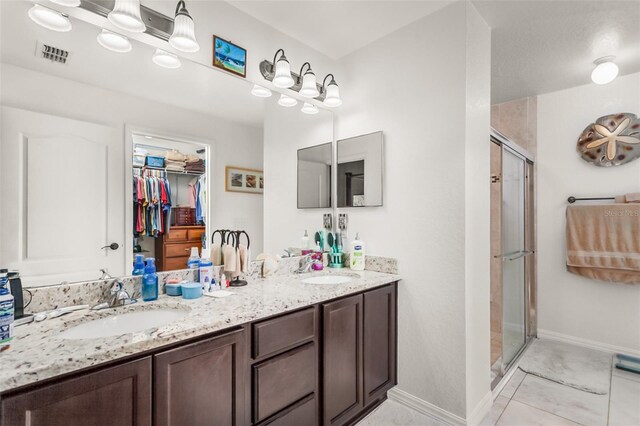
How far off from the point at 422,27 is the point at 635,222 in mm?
2468

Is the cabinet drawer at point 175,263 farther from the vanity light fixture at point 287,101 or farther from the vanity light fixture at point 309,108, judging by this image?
the vanity light fixture at point 309,108

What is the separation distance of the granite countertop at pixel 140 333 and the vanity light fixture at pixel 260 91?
1183 millimetres

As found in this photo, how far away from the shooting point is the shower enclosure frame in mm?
2432

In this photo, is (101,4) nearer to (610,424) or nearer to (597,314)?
(610,424)

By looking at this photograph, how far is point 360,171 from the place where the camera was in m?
2.34

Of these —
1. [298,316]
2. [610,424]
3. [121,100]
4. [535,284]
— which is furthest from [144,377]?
[535,284]

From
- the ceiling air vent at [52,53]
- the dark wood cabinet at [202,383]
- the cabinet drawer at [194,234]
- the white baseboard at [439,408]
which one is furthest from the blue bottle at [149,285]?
the white baseboard at [439,408]

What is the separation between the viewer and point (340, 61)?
2.51m

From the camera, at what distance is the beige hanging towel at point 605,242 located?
2.66 meters

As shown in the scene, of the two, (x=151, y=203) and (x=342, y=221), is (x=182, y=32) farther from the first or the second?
(x=342, y=221)

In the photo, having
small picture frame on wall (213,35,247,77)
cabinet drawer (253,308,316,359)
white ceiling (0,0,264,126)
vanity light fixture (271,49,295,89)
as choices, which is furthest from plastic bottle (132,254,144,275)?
vanity light fixture (271,49,295,89)

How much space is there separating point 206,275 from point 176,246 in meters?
0.22

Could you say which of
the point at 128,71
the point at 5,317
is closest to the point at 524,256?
the point at 128,71

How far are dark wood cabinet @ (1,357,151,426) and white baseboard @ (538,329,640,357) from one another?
3664 millimetres
